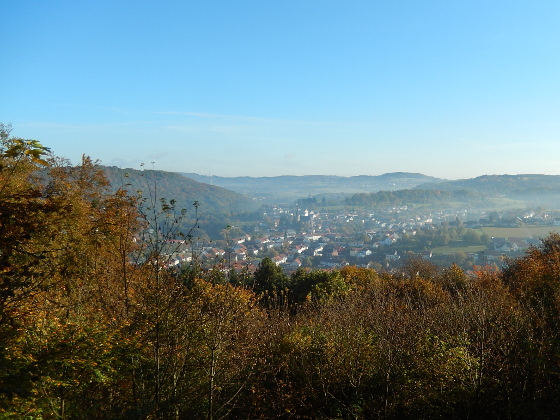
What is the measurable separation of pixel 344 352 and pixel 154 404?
3.78m

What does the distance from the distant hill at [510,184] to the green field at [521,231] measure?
5556cm

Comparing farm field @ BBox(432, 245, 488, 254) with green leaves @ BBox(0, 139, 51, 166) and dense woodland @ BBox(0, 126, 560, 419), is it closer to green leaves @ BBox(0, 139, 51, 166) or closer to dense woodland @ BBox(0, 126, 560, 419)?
dense woodland @ BBox(0, 126, 560, 419)

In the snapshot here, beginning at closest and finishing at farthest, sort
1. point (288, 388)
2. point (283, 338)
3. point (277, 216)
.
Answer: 1. point (288, 388)
2. point (283, 338)
3. point (277, 216)

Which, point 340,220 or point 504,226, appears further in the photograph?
point 340,220

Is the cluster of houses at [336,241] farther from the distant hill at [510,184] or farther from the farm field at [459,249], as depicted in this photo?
the distant hill at [510,184]

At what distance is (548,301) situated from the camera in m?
11.9

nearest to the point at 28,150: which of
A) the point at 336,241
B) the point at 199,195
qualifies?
the point at 199,195

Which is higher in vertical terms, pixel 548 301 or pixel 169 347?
pixel 169 347

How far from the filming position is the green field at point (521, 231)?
5921 centimetres

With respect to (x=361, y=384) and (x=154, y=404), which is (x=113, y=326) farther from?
(x=361, y=384)

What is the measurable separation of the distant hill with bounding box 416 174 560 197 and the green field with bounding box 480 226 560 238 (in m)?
55.6

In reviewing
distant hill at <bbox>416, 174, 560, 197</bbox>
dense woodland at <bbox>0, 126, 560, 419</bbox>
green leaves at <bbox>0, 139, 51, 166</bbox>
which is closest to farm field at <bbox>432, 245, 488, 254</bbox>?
dense woodland at <bbox>0, 126, 560, 419</bbox>

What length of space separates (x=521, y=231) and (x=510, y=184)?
81.9m

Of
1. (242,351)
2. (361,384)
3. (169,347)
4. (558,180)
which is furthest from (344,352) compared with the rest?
(558,180)
